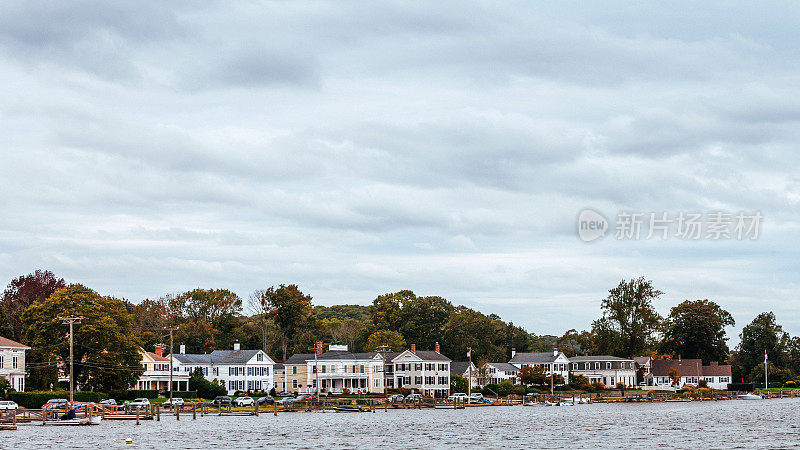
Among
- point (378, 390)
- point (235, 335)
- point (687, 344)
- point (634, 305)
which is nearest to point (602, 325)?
point (634, 305)

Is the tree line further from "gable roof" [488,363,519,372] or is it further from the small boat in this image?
the small boat

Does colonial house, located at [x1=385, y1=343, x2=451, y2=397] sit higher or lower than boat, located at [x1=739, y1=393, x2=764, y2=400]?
higher

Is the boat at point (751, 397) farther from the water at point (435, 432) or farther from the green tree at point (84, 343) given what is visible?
the green tree at point (84, 343)

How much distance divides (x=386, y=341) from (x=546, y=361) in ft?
95.9

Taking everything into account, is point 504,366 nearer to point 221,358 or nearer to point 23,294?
point 221,358

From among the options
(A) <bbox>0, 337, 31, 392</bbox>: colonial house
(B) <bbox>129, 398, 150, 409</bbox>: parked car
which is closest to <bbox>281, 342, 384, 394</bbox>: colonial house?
(B) <bbox>129, 398, 150, 409</bbox>: parked car

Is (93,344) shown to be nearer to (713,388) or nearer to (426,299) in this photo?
(426,299)

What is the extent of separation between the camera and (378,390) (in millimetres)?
146250

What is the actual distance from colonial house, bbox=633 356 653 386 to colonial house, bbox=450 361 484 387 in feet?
110

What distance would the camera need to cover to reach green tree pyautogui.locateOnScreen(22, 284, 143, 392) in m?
104

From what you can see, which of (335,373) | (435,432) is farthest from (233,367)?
(435,432)

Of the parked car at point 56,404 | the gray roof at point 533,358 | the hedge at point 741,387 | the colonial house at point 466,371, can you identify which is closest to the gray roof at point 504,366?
the gray roof at point 533,358

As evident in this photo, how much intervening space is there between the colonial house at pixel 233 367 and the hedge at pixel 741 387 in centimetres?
8507

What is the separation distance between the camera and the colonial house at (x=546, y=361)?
552ft
